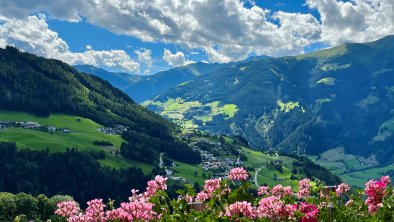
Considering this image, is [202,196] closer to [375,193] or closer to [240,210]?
[240,210]

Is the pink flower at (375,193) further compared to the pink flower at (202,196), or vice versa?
the pink flower at (375,193)

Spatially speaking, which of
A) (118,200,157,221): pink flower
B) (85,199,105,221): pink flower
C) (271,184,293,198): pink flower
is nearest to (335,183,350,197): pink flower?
(271,184,293,198): pink flower

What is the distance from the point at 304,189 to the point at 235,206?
418 cm

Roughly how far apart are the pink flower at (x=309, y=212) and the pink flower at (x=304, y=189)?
8.10 feet

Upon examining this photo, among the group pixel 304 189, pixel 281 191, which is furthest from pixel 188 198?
pixel 304 189

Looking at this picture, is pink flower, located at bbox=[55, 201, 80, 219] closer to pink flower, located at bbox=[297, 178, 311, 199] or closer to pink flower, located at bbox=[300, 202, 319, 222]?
pink flower, located at bbox=[300, 202, 319, 222]

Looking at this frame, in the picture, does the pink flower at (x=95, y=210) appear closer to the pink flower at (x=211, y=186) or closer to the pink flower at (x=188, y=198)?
the pink flower at (x=188, y=198)

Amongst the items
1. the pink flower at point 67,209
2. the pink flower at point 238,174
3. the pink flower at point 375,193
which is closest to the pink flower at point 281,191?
the pink flower at point 238,174

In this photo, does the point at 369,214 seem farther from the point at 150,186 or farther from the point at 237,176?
the point at 150,186

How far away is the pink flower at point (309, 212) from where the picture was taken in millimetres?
8234

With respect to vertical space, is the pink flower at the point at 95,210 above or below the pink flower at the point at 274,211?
below

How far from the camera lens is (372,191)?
34.7 ft

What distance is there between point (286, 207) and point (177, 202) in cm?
223

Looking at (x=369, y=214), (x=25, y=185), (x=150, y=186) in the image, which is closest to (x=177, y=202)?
(x=150, y=186)
